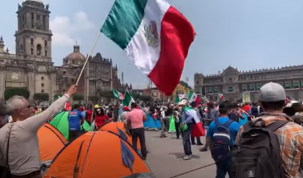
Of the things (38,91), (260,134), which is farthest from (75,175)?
Result: (38,91)

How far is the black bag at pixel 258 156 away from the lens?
210 cm

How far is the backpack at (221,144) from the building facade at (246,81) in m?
86.3

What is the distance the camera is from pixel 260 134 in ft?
7.18

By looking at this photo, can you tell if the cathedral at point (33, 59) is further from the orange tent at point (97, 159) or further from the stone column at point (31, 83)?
the orange tent at point (97, 159)

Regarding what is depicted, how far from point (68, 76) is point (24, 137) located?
105 meters

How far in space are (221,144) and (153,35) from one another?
2.31 meters

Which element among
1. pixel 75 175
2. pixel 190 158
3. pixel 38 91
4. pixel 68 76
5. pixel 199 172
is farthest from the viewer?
pixel 68 76

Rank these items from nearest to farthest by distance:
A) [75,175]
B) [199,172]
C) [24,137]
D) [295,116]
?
[24,137] < [295,116] < [75,175] < [199,172]

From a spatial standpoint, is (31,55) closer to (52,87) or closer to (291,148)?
(52,87)

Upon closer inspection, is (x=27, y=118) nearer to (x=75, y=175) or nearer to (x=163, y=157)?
(x=75, y=175)

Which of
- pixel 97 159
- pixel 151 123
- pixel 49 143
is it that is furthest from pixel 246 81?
pixel 97 159

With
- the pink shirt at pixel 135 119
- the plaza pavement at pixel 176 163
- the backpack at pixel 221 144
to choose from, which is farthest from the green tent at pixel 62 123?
the backpack at pixel 221 144

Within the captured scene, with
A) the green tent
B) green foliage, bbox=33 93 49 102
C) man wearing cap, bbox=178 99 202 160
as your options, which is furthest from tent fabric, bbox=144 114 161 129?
green foliage, bbox=33 93 49 102

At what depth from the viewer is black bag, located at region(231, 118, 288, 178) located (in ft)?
6.88
